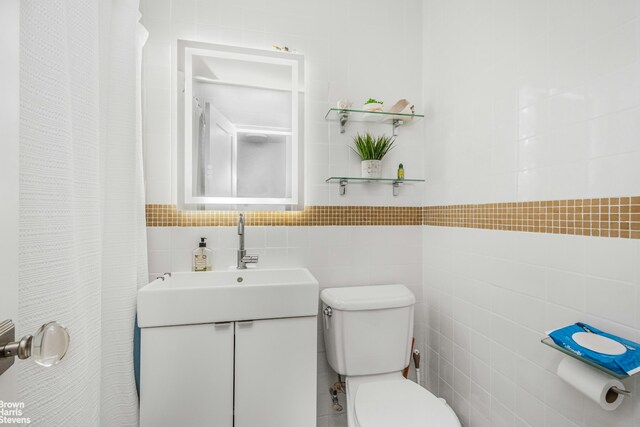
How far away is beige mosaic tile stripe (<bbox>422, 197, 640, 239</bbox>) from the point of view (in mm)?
803

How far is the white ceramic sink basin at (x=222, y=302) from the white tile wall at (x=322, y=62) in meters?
0.54

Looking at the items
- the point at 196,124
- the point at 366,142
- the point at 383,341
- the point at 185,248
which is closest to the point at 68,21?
the point at 196,124

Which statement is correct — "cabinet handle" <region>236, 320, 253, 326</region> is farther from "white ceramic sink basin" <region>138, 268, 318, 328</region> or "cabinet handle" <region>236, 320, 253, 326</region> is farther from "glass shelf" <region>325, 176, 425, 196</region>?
"glass shelf" <region>325, 176, 425, 196</region>

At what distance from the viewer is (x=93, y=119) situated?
2.87ft

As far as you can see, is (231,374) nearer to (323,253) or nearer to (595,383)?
(323,253)

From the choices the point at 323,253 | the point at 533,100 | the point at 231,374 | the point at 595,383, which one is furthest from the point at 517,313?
the point at 231,374

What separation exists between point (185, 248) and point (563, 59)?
1691mm

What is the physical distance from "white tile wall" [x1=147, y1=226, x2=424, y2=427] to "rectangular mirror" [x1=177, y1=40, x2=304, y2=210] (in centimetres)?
15

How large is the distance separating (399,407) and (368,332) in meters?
0.31

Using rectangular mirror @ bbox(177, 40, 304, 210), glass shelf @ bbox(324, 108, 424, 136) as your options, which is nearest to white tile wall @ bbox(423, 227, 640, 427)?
glass shelf @ bbox(324, 108, 424, 136)

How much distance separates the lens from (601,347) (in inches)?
29.9

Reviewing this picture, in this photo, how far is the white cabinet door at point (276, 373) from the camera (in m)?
1.19

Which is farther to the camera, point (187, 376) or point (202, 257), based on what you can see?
point (202, 257)

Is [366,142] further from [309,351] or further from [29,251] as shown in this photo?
[29,251]
